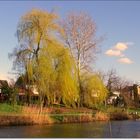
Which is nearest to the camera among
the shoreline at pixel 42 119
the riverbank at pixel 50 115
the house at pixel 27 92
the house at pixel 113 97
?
the shoreline at pixel 42 119

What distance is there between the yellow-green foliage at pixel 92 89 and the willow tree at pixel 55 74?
14.2 feet

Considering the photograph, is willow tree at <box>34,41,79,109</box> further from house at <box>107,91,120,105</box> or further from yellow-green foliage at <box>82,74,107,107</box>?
house at <box>107,91,120,105</box>

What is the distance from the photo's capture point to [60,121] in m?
34.9

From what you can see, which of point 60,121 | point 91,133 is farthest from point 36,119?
point 91,133

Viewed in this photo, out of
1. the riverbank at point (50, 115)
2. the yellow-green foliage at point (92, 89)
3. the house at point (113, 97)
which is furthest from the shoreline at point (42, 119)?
the house at point (113, 97)

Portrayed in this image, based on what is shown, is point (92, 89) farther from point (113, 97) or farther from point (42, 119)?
point (113, 97)

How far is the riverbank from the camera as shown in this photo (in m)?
32.2

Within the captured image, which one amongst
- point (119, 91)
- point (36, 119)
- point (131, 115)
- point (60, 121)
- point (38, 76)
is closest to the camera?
point (36, 119)

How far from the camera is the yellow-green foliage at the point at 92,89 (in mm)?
43000

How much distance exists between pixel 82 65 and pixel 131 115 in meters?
7.82

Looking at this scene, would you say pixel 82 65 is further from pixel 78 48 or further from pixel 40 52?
pixel 40 52

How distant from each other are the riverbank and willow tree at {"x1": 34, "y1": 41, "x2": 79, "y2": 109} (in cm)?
166

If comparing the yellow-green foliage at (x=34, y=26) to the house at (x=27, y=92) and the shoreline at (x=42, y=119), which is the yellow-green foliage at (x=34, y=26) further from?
Answer: the shoreline at (x=42, y=119)

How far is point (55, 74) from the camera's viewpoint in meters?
37.3
